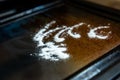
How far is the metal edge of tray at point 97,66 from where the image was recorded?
2.35ft

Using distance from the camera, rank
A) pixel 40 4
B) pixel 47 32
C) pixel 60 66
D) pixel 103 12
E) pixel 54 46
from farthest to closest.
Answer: pixel 40 4
pixel 103 12
pixel 47 32
pixel 54 46
pixel 60 66

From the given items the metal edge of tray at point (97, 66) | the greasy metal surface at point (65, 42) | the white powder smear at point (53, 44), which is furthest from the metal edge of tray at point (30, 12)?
the metal edge of tray at point (97, 66)

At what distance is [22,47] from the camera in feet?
3.04

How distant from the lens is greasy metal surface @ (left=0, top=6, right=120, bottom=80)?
30.3 inches

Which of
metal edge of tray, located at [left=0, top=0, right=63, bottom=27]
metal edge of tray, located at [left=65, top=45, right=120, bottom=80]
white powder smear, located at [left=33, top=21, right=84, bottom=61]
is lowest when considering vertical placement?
white powder smear, located at [left=33, top=21, right=84, bottom=61]

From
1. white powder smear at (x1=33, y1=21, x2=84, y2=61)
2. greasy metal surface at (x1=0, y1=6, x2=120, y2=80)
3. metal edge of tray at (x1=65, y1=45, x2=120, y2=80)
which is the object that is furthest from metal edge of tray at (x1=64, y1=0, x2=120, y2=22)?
metal edge of tray at (x1=65, y1=45, x2=120, y2=80)

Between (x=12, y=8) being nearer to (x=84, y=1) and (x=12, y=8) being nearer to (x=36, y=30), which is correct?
(x=36, y=30)

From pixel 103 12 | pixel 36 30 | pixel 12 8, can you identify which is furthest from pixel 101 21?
pixel 12 8

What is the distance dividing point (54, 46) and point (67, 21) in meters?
0.23

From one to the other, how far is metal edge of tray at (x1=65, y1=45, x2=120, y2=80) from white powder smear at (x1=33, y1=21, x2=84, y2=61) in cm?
12

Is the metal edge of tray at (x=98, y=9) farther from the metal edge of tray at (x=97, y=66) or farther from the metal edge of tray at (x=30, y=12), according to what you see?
the metal edge of tray at (x=97, y=66)

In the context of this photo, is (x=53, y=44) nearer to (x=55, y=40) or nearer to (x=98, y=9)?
(x=55, y=40)

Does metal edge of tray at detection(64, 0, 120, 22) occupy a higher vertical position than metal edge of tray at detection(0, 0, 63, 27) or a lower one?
higher

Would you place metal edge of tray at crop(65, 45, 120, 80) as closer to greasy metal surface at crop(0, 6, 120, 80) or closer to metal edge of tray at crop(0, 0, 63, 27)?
greasy metal surface at crop(0, 6, 120, 80)
